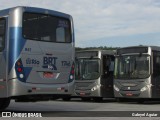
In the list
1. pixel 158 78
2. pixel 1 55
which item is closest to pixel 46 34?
pixel 1 55

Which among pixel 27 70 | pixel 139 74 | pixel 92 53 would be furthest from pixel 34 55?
pixel 92 53

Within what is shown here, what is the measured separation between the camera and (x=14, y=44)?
44.5 feet

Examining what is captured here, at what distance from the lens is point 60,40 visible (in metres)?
14.9

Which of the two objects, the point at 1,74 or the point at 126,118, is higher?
the point at 1,74

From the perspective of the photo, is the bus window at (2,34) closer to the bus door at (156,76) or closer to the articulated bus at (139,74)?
the articulated bus at (139,74)

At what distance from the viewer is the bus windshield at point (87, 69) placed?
23000 mm

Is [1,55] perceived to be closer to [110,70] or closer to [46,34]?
[46,34]

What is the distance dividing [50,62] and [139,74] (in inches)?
302

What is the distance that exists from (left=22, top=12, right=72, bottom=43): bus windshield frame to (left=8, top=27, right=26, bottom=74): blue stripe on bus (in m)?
0.21

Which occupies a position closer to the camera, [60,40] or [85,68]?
[60,40]

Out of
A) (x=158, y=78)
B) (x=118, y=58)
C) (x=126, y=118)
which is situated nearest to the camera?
(x=126, y=118)

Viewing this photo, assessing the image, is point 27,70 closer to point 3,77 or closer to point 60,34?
point 3,77

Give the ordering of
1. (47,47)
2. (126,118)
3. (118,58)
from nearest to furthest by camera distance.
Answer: (126,118)
(47,47)
(118,58)

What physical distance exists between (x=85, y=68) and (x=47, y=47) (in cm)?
930
